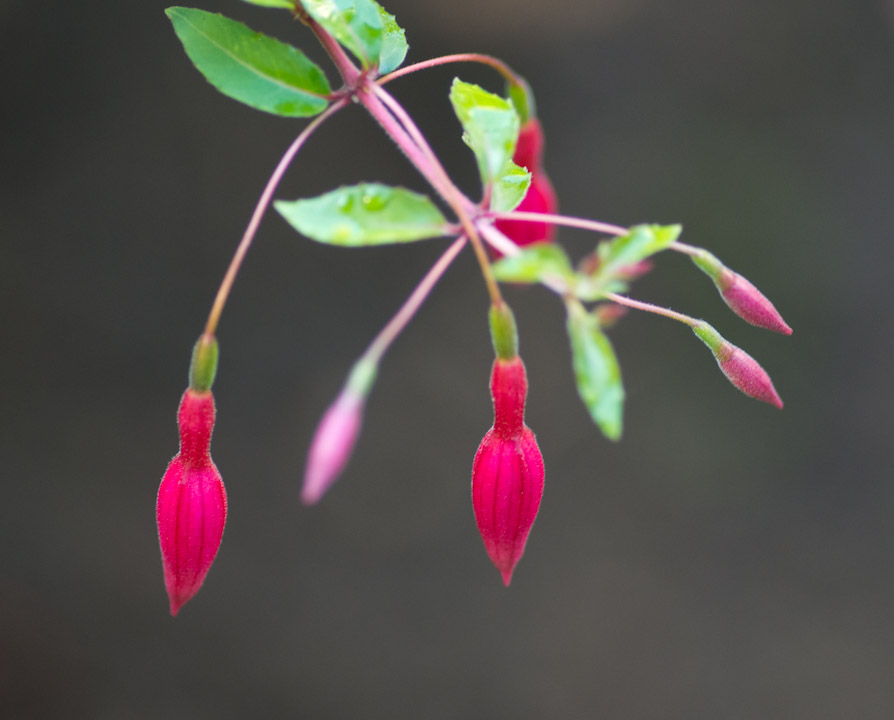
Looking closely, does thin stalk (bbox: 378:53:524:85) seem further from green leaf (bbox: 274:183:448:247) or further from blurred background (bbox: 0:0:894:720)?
blurred background (bbox: 0:0:894:720)

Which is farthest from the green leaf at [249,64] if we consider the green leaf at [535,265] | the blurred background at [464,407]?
the blurred background at [464,407]

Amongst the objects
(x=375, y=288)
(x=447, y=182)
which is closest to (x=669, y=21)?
(x=375, y=288)

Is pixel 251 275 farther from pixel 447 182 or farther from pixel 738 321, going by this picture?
pixel 447 182

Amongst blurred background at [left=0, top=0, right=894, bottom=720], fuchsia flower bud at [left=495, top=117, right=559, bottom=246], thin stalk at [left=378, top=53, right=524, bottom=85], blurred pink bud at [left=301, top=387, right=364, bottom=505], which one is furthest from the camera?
blurred background at [left=0, top=0, right=894, bottom=720]

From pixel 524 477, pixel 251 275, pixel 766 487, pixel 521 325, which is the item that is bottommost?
pixel 766 487

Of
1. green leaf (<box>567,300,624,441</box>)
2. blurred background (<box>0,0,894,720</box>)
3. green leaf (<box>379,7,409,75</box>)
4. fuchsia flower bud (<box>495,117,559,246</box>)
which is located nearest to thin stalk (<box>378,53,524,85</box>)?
green leaf (<box>379,7,409,75</box>)

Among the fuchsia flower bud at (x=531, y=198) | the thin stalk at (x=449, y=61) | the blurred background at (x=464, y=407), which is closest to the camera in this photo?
the thin stalk at (x=449, y=61)

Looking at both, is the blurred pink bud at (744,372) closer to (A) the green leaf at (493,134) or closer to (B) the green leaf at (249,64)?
(A) the green leaf at (493,134)
